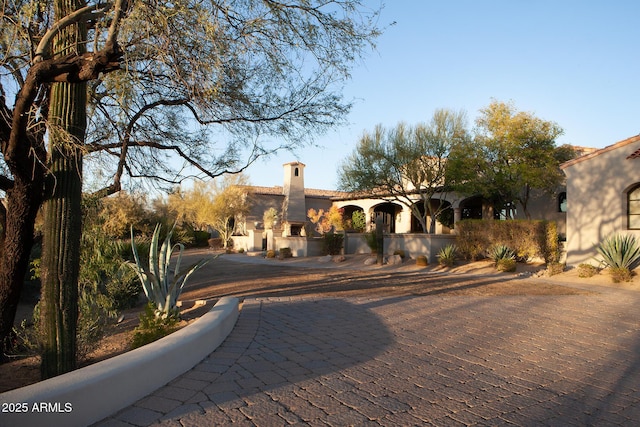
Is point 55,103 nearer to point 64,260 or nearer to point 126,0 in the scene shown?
point 126,0

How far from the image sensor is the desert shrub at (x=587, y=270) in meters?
13.6

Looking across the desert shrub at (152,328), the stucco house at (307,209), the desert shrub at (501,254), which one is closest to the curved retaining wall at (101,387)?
the desert shrub at (152,328)

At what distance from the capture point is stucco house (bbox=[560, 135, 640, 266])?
14.1m

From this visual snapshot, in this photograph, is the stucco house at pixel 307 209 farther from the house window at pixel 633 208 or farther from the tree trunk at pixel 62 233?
the tree trunk at pixel 62 233

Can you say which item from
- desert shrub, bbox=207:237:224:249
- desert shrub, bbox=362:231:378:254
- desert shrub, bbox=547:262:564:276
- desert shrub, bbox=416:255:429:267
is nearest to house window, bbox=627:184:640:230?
desert shrub, bbox=547:262:564:276

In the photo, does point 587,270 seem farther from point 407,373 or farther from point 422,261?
point 407,373

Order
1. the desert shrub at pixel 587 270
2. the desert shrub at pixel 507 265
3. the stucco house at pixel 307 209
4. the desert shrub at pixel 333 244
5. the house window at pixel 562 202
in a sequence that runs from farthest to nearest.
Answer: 1. the stucco house at pixel 307 209
2. the desert shrub at pixel 333 244
3. the house window at pixel 562 202
4. the desert shrub at pixel 507 265
5. the desert shrub at pixel 587 270

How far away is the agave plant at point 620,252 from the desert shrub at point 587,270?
404 mm

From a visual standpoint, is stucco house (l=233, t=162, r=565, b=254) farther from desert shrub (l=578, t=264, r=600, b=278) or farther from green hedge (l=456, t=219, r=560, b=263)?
desert shrub (l=578, t=264, r=600, b=278)

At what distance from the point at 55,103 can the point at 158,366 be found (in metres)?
2.76

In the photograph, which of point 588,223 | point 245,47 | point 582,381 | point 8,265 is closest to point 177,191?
point 8,265

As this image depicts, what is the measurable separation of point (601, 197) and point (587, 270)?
9.14ft

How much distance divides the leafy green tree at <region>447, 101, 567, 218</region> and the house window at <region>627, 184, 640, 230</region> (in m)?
4.33

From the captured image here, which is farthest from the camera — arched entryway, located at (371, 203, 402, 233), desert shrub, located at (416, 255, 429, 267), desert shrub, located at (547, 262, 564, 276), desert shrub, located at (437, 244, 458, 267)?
arched entryway, located at (371, 203, 402, 233)
